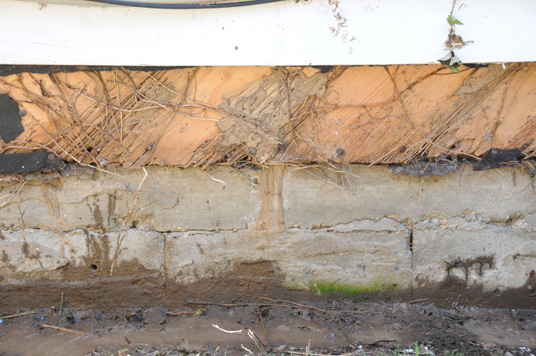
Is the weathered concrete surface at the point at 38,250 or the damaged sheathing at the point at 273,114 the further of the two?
the weathered concrete surface at the point at 38,250

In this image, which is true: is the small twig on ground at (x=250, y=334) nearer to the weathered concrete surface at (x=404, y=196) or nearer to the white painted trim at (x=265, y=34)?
the weathered concrete surface at (x=404, y=196)

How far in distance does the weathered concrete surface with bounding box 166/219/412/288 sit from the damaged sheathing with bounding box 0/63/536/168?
0.46 m

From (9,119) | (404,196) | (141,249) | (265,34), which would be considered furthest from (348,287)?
(9,119)

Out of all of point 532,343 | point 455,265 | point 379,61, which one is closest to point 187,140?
point 379,61

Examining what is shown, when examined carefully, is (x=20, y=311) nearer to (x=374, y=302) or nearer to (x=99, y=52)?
(x=99, y=52)

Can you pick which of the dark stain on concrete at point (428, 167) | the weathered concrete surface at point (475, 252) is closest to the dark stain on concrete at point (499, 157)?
the dark stain on concrete at point (428, 167)

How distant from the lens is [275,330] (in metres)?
2.69

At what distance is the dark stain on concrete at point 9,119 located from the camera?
2.47 meters

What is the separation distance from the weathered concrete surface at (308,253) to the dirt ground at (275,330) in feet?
0.66

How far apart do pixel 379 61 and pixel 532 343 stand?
5.98 ft

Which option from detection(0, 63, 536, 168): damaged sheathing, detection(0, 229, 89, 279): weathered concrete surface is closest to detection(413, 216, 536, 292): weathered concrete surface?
detection(0, 63, 536, 168): damaged sheathing

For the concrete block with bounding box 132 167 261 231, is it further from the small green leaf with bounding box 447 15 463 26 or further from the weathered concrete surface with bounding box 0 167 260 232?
the small green leaf with bounding box 447 15 463 26

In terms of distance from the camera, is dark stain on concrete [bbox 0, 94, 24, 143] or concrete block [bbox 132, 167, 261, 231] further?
concrete block [bbox 132, 167, 261, 231]

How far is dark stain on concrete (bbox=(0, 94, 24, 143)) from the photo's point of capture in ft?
8.11
